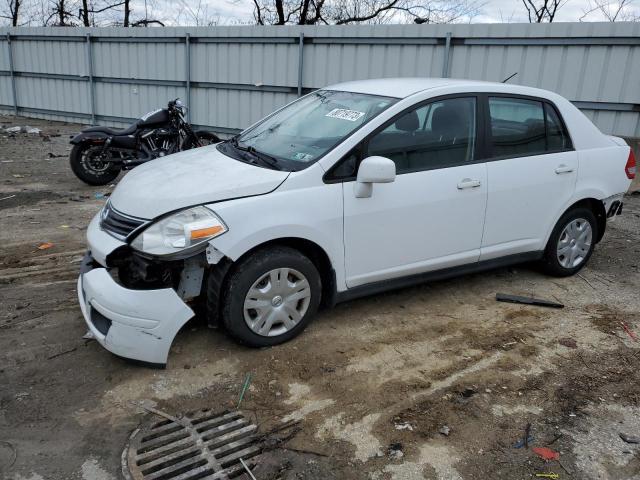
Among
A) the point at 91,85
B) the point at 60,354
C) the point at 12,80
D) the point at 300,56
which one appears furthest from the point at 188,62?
the point at 60,354

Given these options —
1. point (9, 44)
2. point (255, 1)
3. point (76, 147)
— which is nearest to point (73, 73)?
point (9, 44)

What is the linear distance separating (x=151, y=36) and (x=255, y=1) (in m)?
10.8

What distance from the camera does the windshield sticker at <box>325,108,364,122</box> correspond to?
4021 millimetres

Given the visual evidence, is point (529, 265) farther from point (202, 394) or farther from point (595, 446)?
point (202, 394)

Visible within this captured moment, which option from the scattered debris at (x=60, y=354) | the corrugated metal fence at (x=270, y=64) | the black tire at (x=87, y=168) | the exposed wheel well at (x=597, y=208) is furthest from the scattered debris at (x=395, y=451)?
the corrugated metal fence at (x=270, y=64)

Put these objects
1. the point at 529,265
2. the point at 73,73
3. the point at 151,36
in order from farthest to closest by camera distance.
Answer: the point at 73,73 < the point at 151,36 < the point at 529,265

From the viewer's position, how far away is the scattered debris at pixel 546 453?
9.21 ft

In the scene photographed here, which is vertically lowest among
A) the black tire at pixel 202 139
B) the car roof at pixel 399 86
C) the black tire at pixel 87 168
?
the black tire at pixel 87 168

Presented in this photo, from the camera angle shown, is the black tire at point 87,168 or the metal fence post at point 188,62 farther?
the metal fence post at point 188,62

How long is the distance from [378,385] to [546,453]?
0.99 m

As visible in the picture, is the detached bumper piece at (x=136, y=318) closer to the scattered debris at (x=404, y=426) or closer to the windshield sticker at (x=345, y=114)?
A: the scattered debris at (x=404, y=426)

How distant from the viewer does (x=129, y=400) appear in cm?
318

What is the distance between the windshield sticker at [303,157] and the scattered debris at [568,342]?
2.21 meters

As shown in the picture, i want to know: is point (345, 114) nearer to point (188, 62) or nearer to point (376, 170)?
point (376, 170)
